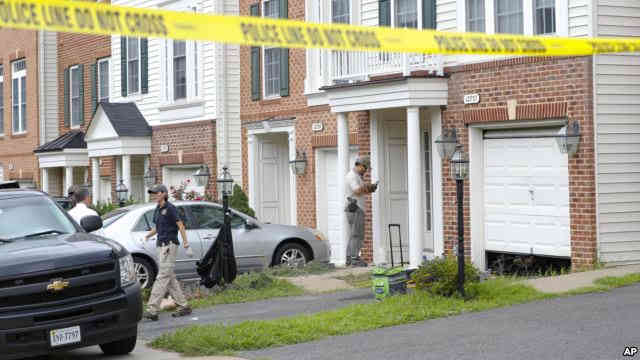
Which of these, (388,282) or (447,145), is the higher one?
(447,145)

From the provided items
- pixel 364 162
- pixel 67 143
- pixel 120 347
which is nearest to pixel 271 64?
pixel 364 162

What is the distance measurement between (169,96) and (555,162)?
1206cm

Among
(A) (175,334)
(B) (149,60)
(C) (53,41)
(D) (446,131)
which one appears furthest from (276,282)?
(C) (53,41)

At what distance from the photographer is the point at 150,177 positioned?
25.5 meters

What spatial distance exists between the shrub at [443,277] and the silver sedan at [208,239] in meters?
4.89

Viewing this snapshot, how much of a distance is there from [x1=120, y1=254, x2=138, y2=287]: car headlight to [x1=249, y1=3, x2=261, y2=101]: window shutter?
38.5ft

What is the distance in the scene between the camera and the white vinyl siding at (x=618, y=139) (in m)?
14.5

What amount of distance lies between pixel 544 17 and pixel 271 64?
7.82 metres

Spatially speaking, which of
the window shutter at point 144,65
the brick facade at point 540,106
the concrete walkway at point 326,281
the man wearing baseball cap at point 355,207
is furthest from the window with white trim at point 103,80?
the brick facade at point 540,106

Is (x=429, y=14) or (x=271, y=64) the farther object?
(x=271, y=64)

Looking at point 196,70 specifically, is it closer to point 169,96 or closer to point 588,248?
point 169,96

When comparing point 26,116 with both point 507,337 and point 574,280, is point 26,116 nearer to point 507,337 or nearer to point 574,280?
point 574,280

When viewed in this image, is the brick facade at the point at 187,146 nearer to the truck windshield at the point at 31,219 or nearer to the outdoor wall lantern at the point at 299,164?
the outdoor wall lantern at the point at 299,164

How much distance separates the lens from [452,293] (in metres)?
12.6
